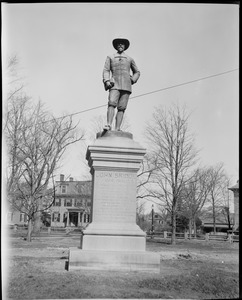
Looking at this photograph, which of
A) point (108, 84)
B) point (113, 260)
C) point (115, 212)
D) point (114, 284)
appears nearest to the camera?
point (114, 284)

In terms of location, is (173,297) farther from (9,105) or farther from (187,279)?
(9,105)

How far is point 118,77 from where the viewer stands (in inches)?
380

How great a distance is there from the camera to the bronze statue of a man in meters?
9.62

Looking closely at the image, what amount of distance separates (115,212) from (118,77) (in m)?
3.62

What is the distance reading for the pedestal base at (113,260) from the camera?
7.86 meters

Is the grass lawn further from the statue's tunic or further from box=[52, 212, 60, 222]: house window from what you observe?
box=[52, 212, 60, 222]: house window

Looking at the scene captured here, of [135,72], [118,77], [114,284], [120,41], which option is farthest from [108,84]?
[114,284]

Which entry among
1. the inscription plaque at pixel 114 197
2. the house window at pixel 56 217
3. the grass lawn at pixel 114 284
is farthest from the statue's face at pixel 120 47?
the house window at pixel 56 217

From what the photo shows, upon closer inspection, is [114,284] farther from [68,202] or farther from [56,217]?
[56,217]

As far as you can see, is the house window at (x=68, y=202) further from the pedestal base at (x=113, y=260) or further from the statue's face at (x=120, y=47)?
the pedestal base at (x=113, y=260)

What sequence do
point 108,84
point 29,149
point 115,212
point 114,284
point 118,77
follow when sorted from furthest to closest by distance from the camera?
point 29,149 → point 118,77 → point 108,84 → point 115,212 → point 114,284

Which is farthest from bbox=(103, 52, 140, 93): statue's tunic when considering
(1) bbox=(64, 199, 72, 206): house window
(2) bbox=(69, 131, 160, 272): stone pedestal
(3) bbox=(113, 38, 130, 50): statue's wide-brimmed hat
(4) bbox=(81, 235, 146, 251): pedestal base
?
(1) bbox=(64, 199, 72, 206): house window

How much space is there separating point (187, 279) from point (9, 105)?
13.8 meters

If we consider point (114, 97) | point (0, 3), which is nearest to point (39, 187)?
point (114, 97)
